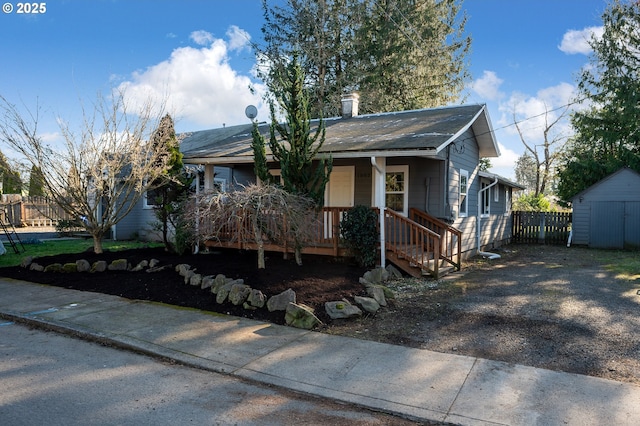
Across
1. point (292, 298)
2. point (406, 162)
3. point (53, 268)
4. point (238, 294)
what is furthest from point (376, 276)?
point (53, 268)

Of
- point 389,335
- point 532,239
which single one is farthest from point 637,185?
point 389,335

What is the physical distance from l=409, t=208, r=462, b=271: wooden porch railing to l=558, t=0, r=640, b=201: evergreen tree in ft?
45.4

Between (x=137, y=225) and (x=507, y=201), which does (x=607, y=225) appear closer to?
(x=507, y=201)

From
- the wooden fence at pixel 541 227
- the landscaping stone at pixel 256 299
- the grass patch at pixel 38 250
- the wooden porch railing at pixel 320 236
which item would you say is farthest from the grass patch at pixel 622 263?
the grass patch at pixel 38 250

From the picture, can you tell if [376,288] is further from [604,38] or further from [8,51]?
[604,38]

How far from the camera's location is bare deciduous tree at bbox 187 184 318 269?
732 centimetres

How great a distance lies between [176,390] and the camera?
388 centimetres

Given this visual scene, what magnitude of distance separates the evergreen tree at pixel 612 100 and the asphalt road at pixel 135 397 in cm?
2162

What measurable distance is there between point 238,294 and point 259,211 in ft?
5.04

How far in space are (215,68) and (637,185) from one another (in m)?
16.5

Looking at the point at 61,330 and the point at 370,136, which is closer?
the point at 61,330

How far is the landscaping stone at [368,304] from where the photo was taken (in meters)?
6.23

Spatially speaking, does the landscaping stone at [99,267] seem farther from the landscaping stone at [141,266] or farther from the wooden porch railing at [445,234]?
the wooden porch railing at [445,234]

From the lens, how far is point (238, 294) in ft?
21.6
